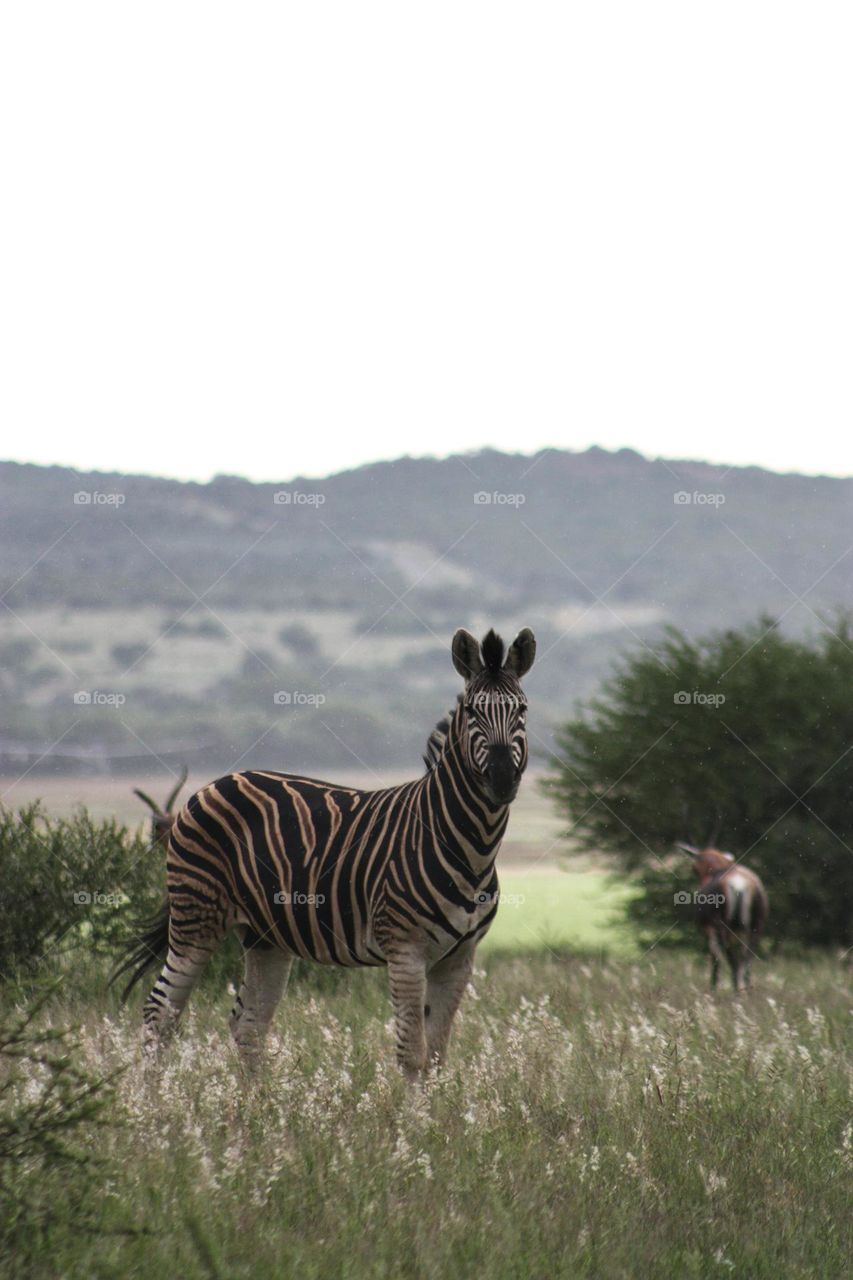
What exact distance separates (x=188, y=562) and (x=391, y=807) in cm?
8269

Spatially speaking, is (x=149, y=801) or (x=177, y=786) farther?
(x=149, y=801)

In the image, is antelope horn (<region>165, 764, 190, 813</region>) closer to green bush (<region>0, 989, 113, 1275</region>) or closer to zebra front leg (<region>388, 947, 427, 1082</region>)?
zebra front leg (<region>388, 947, 427, 1082</region>)

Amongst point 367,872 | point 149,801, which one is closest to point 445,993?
point 367,872

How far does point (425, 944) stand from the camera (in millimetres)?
7441

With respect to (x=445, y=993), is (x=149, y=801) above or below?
above

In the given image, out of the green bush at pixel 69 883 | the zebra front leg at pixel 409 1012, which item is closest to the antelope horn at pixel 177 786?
the green bush at pixel 69 883

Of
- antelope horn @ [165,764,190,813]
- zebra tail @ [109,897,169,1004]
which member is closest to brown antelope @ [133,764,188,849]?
antelope horn @ [165,764,190,813]

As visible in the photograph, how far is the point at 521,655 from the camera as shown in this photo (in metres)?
7.36

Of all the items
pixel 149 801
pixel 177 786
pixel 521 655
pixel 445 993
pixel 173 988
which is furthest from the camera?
pixel 149 801

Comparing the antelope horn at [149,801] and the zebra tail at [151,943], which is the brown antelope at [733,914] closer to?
the antelope horn at [149,801]

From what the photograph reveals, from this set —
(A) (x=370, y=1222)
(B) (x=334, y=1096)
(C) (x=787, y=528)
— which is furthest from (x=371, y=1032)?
(C) (x=787, y=528)

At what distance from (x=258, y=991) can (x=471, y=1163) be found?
2.78 m

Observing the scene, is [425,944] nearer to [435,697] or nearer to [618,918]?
[618,918]

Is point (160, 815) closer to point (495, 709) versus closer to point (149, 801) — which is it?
point (149, 801)
